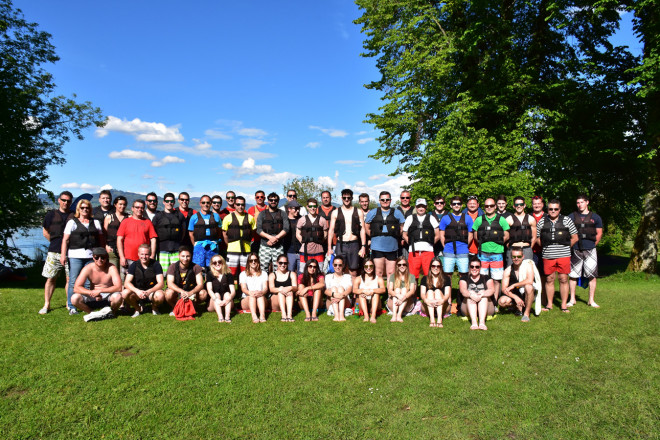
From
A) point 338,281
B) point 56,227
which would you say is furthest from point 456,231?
point 56,227

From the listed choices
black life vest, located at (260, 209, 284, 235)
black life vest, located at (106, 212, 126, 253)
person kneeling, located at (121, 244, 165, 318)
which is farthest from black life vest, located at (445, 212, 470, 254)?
black life vest, located at (106, 212, 126, 253)

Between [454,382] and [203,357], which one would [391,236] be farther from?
[203,357]

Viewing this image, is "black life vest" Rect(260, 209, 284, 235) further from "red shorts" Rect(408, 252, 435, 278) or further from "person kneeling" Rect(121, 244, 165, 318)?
"red shorts" Rect(408, 252, 435, 278)

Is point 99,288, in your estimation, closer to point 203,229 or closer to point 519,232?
point 203,229

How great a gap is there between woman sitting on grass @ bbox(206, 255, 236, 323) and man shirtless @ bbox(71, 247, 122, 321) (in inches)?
66.3

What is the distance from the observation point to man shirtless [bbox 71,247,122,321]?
23.0 feet

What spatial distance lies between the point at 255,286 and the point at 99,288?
2.92 meters

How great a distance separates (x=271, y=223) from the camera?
782 cm

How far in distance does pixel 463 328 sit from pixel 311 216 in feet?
11.7

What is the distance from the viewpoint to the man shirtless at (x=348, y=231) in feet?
25.5

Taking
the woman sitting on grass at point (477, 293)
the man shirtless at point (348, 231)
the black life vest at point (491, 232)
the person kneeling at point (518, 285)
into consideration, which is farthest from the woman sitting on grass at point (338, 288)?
the person kneeling at point (518, 285)

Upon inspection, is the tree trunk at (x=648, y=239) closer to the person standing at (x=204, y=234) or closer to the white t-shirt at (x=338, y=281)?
the white t-shirt at (x=338, y=281)

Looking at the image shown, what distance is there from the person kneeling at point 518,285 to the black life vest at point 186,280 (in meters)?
5.94

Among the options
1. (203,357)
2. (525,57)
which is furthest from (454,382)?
(525,57)
